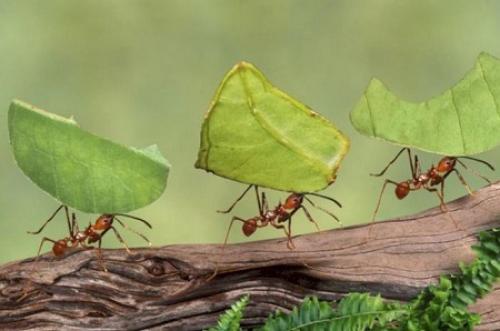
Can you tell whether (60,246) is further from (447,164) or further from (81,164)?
(447,164)

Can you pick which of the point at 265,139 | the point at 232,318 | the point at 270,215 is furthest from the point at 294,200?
the point at 232,318

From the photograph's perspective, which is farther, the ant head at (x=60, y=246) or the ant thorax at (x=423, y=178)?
the ant thorax at (x=423, y=178)

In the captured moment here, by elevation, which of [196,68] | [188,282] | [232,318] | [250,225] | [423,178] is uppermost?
[196,68]

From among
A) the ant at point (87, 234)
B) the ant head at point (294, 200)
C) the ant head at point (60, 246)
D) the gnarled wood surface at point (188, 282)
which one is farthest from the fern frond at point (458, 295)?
the ant head at point (60, 246)

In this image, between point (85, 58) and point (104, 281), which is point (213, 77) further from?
point (104, 281)

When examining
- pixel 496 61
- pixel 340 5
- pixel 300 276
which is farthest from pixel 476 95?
pixel 340 5

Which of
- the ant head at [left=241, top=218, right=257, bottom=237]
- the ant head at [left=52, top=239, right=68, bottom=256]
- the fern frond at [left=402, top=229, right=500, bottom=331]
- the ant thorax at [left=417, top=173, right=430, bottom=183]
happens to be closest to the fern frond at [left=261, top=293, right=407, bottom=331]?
the fern frond at [left=402, top=229, right=500, bottom=331]

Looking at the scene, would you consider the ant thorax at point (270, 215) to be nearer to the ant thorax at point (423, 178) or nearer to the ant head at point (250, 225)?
the ant head at point (250, 225)
